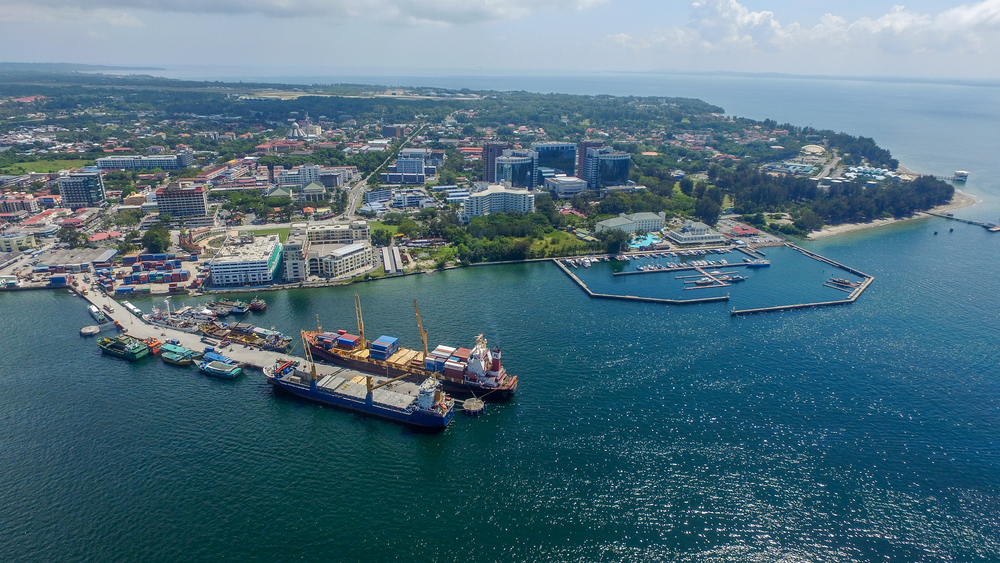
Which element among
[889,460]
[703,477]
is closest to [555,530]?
[703,477]

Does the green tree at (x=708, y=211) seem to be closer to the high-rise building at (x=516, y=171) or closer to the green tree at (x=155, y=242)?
the high-rise building at (x=516, y=171)

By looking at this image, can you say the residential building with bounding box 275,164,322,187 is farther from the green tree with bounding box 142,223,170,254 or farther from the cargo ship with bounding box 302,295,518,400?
the cargo ship with bounding box 302,295,518,400

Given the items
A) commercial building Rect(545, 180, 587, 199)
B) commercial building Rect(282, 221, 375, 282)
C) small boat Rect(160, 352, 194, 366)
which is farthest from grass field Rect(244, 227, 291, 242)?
commercial building Rect(545, 180, 587, 199)

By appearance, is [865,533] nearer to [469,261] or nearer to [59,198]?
[469,261]

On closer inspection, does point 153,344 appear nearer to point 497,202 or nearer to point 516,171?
point 497,202

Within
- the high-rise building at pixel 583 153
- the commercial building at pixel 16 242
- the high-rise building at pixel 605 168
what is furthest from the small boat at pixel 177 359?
the high-rise building at pixel 583 153
